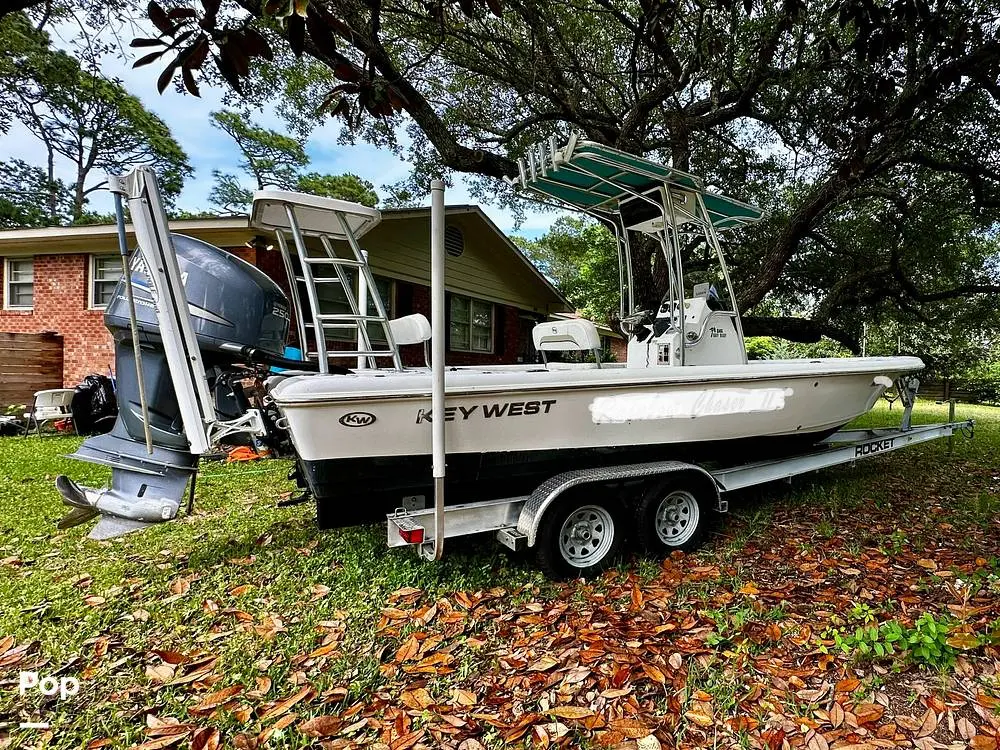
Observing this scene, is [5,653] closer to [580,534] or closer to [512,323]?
[580,534]

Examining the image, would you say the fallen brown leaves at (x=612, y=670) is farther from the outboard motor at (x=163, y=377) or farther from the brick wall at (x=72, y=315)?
the brick wall at (x=72, y=315)

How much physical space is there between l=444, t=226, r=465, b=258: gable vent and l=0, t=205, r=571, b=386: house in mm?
23

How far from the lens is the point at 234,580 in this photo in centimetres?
337

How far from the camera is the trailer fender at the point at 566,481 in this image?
3105 mm

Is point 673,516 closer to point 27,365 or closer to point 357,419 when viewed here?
point 357,419

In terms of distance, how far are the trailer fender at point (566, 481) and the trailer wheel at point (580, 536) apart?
Result: 0.35ft

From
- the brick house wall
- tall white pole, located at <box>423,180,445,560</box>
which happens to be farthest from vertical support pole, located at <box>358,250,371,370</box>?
the brick house wall

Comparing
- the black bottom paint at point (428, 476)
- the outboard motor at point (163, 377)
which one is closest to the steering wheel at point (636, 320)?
the black bottom paint at point (428, 476)

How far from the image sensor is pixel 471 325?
12.6m

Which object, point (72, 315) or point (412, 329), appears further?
point (72, 315)

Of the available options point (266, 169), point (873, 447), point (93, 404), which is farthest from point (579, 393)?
point (266, 169)

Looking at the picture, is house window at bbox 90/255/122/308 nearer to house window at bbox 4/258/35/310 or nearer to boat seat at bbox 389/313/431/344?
house window at bbox 4/258/35/310

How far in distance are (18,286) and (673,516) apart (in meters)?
12.2

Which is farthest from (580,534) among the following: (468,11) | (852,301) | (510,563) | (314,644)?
(852,301)
